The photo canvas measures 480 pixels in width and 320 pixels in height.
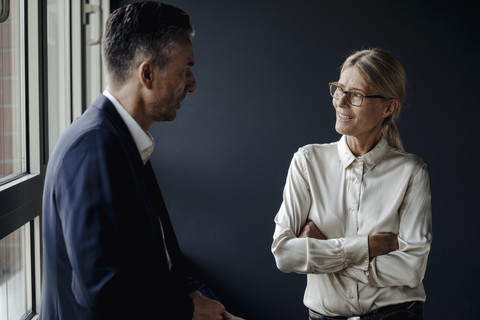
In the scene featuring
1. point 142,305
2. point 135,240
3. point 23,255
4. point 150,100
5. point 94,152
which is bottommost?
point 23,255

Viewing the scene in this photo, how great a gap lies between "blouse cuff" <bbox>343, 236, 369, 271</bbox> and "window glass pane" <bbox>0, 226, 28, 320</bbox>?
3.78 ft

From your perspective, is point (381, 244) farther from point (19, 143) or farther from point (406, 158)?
point (19, 143)

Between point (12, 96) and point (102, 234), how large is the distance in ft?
3.00

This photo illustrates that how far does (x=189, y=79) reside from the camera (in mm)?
1209

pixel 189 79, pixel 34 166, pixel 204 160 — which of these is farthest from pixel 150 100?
pixel 204 160

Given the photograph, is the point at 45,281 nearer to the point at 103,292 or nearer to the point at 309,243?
the point at 103,292

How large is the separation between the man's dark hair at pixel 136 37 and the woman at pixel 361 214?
32.8 inches

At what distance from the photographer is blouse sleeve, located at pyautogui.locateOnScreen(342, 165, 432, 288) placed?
5.32 ft

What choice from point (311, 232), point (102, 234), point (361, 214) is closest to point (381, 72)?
point (361, 214)

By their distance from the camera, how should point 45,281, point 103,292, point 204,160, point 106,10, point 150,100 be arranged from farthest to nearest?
1. point 204,160
2. point 106,10
3. point 150,100
4. point 45,281
5. point 103,292

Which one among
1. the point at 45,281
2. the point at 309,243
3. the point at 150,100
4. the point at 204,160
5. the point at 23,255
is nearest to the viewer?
the point at 45,281

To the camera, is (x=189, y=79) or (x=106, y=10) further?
(x=106, y=10)

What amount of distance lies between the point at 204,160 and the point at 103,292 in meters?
2.28

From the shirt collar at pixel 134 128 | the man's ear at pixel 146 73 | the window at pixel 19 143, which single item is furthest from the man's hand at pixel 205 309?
the window at pixel 19 143
